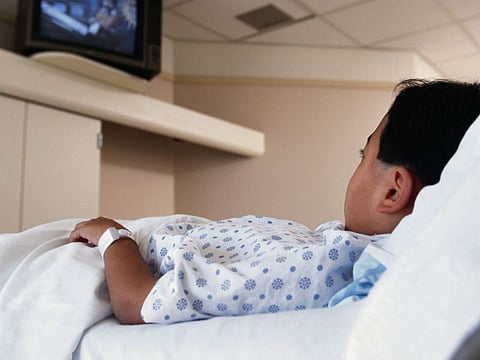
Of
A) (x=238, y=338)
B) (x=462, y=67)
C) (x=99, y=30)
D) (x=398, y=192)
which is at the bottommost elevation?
(x=238, y=338)

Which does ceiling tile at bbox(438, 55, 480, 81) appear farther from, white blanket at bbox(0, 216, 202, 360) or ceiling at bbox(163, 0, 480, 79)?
white blanket at bbox(0, 216, 202, 360)

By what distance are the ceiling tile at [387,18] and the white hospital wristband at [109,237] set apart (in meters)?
2.24

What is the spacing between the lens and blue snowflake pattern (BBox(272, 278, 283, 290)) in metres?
0.69

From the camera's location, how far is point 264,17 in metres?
2.88

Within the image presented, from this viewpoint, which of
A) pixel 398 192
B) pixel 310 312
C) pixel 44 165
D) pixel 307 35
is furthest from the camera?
pixel 307 35

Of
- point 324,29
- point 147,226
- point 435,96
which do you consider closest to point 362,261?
point 435,96

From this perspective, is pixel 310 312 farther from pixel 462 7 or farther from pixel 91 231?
pixel 462 7

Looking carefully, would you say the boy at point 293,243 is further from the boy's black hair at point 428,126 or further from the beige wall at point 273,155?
the beige wall at point 273,155

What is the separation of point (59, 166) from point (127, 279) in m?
1.48

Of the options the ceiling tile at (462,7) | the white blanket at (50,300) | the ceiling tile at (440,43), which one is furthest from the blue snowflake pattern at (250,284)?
the ceiling tile at (440,43)

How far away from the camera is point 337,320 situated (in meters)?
0.53

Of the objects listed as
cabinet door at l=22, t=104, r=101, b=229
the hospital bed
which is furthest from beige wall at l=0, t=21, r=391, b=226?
the hospital bed

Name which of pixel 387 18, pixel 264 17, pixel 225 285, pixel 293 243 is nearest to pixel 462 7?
pixel 387 18

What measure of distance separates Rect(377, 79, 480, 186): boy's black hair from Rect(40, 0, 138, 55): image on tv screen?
5.54 ft
